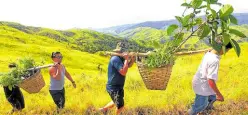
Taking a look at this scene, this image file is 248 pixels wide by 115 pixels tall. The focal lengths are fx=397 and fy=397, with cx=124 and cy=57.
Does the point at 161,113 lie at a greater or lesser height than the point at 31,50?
greater

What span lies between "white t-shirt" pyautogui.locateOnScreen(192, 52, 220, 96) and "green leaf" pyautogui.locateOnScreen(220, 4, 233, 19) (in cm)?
122

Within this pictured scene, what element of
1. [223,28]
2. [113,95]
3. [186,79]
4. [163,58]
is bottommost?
[186,79]

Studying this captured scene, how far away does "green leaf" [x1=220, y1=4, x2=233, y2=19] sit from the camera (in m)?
5.84

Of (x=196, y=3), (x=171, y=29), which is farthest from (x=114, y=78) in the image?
(x=196, y=3)

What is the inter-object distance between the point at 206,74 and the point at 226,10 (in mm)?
1669

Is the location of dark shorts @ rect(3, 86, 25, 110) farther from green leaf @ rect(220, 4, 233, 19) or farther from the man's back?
green leaf @ rect(220, 4, 233, 19)

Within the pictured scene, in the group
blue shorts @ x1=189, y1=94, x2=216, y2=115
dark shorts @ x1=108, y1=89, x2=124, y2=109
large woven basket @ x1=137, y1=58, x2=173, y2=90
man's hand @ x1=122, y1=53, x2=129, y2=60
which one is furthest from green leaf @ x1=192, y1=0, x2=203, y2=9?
dark shorts @ x1=108, y1=89, x2=124, y2=109

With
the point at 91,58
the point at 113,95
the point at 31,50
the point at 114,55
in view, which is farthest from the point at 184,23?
the point at 91,58

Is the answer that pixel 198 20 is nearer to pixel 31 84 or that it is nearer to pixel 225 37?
pixel 225 37

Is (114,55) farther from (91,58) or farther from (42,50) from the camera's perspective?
(91,58)

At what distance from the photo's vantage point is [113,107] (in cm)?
962

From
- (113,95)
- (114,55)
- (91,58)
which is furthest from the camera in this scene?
(91,58)

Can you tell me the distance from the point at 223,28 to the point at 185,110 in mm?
4236

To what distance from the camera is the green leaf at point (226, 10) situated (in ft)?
19.1
